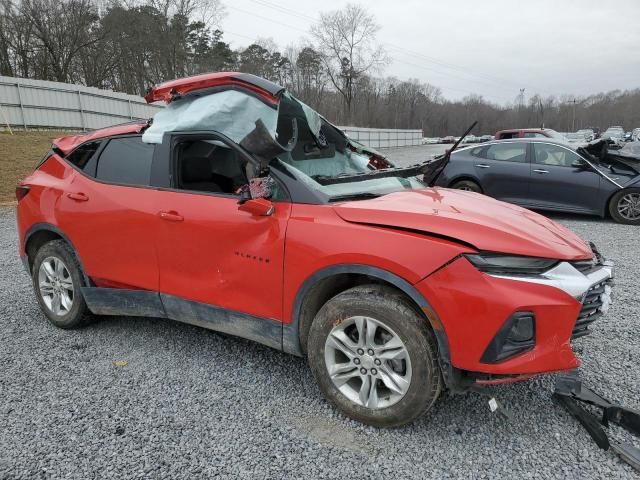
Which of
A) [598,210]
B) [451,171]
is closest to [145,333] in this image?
[451,171]

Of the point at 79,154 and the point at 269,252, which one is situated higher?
the point at 79,154

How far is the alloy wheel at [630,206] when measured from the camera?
7855 mm

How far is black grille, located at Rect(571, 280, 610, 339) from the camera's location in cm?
228

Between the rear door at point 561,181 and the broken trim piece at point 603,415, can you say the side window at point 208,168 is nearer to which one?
the broken trim piece at point 603,415

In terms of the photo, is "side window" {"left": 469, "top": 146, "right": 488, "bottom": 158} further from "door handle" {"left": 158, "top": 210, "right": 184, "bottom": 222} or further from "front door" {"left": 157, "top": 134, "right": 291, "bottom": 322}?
"door handle" {"left": 158, "top": 210, "right": 184, "bottom": 222}

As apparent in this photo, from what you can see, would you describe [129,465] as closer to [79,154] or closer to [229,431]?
[229,431]

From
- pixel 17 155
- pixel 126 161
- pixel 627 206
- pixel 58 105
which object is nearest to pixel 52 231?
pixel 126 161

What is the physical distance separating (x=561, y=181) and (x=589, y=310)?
21.5ft

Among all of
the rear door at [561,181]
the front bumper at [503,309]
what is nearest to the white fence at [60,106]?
the rear door at [561,181]

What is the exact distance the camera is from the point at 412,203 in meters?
2.68

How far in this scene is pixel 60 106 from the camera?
1944 centimetres

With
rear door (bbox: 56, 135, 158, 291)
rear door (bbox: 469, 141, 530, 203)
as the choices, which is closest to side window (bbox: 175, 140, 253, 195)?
rear door (bbox: 56, 135, 158, 291)

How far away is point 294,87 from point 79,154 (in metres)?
58.2

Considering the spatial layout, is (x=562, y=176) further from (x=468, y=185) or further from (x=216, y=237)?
(x=216, y=237)
